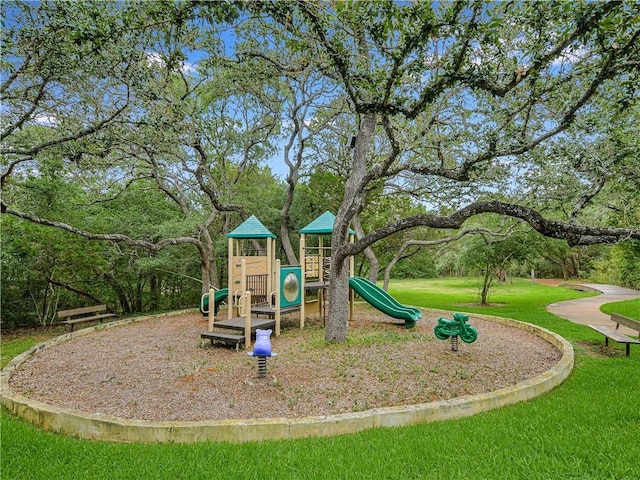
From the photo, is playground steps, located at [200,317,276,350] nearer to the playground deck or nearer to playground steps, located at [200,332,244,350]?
playground steps, located at [200,332,244,350]

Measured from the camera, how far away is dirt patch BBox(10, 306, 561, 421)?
174 inches

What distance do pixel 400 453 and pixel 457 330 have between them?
12.4 feet

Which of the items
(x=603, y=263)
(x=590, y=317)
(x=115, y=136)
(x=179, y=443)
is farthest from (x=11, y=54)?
(x=603, y=263)

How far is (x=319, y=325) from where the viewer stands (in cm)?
958

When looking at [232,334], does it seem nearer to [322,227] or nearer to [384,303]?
[322,227]

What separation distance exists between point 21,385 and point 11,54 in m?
4.60

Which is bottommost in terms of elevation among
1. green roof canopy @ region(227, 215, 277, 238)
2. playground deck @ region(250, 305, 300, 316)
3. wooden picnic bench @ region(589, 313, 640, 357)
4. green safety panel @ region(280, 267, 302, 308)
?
wooden picnic bench @ region(589, 313, 640, 357)

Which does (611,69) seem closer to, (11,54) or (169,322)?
(11,54)

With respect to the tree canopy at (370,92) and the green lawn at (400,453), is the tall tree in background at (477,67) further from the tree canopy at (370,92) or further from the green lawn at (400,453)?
Answer: the green lawn at (400,453)

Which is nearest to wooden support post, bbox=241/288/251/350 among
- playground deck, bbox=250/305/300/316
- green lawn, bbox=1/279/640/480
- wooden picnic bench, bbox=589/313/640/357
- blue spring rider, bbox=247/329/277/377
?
playground deck, bbox=250/305/300/316

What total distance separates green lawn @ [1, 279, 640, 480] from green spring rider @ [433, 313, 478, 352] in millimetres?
2315

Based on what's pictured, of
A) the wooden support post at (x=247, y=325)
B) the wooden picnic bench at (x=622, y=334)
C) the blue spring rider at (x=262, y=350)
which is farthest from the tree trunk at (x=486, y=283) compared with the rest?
the blue spring rider at (x=262, y=350)

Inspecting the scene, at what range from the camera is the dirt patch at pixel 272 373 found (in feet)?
14.5

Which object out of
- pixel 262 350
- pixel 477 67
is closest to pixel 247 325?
pixel 262 350
